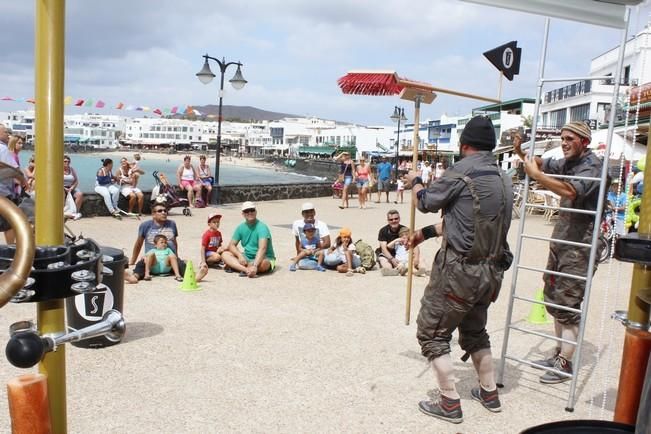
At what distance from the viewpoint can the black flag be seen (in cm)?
512

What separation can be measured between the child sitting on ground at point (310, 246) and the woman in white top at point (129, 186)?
672 centimetres

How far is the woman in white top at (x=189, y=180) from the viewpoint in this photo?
16.8 meters

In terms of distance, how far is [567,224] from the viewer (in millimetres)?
4891

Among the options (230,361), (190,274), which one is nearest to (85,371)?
(230,361)

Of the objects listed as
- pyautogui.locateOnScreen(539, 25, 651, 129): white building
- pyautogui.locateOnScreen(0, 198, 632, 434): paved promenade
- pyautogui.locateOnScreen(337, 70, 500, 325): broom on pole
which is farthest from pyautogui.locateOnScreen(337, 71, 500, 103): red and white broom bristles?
pyautogui.locateOnScreen(539, 25, 651, 129): white building

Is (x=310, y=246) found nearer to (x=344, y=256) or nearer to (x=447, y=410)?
(x=344, y=256)

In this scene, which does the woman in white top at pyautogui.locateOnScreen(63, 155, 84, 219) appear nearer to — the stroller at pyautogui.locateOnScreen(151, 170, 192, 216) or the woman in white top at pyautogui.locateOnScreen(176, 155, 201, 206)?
the stroller at pyautogui.locateOnScreen(151, 170, 192, 216)

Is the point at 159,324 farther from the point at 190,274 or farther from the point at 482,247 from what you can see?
the point at 482,247

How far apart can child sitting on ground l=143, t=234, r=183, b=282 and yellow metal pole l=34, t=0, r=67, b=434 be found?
252 inches

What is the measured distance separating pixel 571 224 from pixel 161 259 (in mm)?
5446

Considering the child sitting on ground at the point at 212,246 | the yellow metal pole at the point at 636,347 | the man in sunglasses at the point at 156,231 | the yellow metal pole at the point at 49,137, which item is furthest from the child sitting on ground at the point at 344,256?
the yellow metal pole at the point at 49,137

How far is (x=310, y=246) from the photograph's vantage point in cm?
956

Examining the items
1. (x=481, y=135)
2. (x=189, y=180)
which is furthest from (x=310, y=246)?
(x=189, y=180)

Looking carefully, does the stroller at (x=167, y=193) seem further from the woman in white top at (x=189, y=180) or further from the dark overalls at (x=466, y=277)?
the dark overalls at (x=466, y=277)
